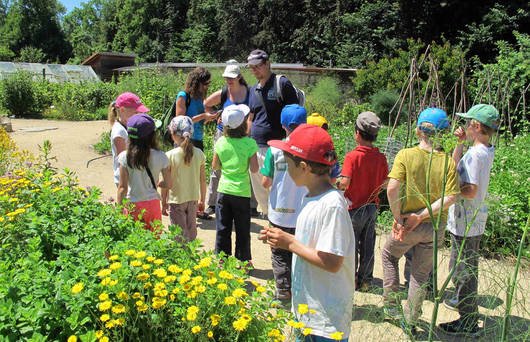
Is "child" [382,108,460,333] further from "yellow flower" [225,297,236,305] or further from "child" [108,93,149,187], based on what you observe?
"child" [108,93,149,187]

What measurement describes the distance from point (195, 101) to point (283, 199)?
257 centimetres

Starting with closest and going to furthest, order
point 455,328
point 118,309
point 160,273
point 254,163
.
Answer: point 118,309
point 160,273
point 455,328
point 254,163

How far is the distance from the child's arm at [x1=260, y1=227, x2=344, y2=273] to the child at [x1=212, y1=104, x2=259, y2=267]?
6.00 feet

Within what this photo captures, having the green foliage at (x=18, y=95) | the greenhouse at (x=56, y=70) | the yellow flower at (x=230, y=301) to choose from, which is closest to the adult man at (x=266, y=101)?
the yellow flower at (x=230, y=301)

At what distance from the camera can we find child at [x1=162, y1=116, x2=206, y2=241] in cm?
409

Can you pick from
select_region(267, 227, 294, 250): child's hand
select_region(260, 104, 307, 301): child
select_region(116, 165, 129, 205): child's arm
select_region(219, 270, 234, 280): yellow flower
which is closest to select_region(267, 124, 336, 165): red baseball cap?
select_region(267, 227, 294, 250): child's hand

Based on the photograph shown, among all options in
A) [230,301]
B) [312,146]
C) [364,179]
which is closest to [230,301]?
[230,301]

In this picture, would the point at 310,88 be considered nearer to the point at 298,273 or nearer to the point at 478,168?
the point at 478,168

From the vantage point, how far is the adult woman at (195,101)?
5.41 m

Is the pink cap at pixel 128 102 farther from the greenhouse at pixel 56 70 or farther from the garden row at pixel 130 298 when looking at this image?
the greenhouse at pixel 56 70

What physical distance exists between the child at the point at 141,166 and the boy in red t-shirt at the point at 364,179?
1.64m

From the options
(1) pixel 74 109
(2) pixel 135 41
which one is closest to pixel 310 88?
(1) pixel 74 109

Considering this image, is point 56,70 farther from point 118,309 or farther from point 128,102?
point 118,309

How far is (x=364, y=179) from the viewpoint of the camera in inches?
147
